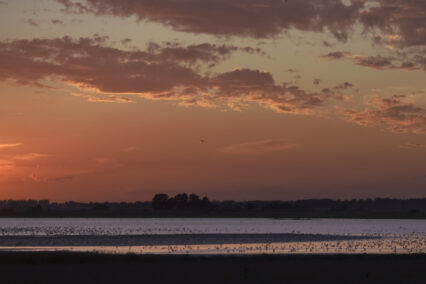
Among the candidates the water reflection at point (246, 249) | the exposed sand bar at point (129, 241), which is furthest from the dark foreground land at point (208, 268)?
the exposed sand bar at point (129, 241)

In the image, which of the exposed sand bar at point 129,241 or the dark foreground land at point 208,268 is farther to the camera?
the exposed sand bar at point 129,241

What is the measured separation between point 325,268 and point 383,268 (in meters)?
3.93

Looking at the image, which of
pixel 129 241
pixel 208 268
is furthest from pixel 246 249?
pixel 208 268

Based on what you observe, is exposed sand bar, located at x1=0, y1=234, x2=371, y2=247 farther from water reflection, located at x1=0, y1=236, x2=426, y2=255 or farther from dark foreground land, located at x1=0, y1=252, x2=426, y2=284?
dark foreground land, located at x1=0, y1=252, x2=426, y2=284

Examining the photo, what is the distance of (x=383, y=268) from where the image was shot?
48156 millimetres

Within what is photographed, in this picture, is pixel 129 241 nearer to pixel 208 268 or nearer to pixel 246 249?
pixel 246 249

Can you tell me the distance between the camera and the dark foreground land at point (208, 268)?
41.4 meters

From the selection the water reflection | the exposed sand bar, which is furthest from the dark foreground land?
the exposed sand bar

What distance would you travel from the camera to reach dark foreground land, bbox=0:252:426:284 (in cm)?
4144

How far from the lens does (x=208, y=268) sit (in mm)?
46719

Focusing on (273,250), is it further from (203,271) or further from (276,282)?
(276,282)

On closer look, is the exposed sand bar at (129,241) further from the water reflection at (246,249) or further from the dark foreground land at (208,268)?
the dark foreground land at (208,268)

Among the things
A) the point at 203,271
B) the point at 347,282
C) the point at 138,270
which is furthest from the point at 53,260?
the point at 347,282

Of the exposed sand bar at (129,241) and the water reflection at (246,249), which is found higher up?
the exposed sand bar at (129,241)
